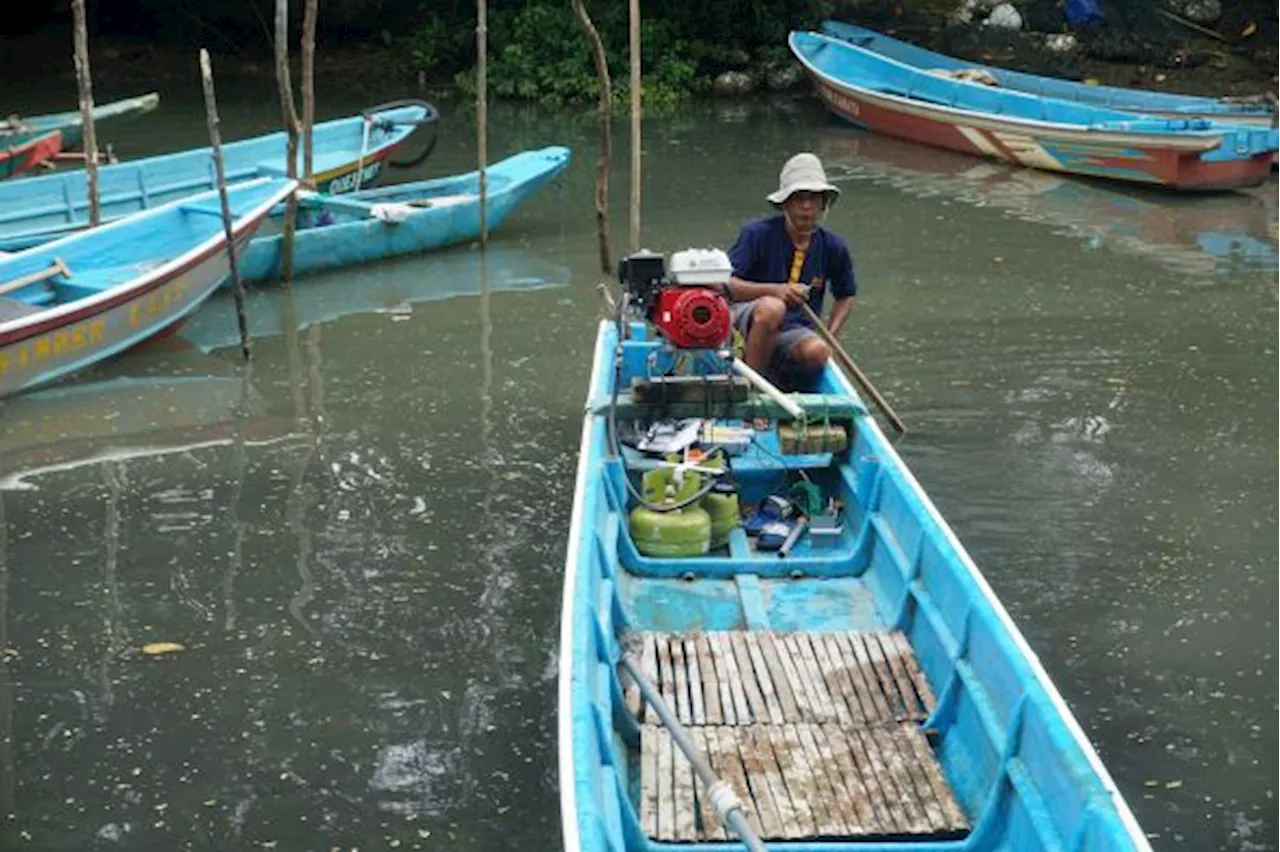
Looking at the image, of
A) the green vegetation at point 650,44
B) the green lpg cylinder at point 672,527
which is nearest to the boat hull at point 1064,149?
the green vegetation at point 650,44

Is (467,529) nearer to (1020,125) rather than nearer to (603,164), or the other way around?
(603,164)

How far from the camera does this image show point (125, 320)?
895 centimetres

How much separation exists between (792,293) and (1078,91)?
11.3 metres

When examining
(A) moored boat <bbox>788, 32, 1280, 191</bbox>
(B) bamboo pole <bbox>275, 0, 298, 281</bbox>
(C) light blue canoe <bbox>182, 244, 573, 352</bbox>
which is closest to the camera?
(C) light blue canoe <bbox>182, 244, 573, 352</bbox>

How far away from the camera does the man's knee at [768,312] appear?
22.0ft

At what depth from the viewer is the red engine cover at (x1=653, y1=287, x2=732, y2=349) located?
603 centimetres

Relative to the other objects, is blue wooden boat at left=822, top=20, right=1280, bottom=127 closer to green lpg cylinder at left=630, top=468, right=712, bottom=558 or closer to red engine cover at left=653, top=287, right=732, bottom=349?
red engine cover at left=653, top=287, right=732, bottom=349

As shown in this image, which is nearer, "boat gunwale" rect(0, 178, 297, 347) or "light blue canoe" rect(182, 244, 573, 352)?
"boat gunwale" rect(0, 178, 297, 347)

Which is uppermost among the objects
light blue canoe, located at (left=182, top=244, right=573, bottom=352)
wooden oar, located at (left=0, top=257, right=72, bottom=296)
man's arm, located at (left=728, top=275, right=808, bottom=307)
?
man's arm, located at (left=728, top=275, right=808, bottom=307)

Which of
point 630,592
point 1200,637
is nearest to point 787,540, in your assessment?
point 630,592

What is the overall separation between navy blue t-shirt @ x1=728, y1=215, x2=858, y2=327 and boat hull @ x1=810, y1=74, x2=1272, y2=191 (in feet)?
26.3

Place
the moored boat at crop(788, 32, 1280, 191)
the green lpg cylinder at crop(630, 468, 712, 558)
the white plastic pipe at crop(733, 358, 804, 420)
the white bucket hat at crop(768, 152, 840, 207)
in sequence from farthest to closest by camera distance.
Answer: the moored boat at crop(788, 32, 1280, 191) < the white bucket hat at crop(768, 152, 840, 207) < the white plastic pipe at crop(733, 358, 804, 420) < the green lpg cylinder at crop(630, 468, 712, 558)

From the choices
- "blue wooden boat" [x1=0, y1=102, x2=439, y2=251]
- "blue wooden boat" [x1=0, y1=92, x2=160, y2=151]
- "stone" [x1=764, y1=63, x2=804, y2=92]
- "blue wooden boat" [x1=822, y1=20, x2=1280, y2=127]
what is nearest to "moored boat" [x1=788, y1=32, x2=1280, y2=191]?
"blue wooden boat" [x1=822, y1=20, x2=1280, y2=127]

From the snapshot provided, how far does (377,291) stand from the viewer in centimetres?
1089
